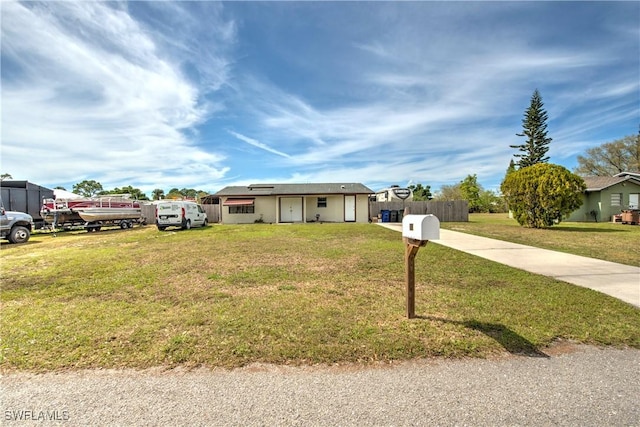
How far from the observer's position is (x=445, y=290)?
191 inches

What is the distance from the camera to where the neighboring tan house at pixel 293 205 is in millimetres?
24969

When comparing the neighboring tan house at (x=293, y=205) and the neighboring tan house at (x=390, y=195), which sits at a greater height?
the neighboring tan house at (x=390, y=195)

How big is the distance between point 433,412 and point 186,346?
2.32 meters

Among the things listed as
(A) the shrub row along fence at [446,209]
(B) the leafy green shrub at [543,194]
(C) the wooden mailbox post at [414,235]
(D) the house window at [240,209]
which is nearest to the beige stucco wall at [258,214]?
(D) the house window at [240,209]

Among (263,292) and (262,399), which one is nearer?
(262,399)

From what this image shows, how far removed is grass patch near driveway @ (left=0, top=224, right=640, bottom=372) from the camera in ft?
9.22

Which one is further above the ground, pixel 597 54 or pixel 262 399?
pixel 597 54

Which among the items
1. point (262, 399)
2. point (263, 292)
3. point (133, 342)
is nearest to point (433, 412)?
point (262, 399)

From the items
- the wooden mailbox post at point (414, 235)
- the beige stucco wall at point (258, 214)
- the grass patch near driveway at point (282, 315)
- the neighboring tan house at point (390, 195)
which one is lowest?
the grass patch near driveway at point (282, 315)

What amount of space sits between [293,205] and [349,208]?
194 inches

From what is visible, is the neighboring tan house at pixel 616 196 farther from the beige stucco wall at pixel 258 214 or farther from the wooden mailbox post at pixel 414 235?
the wooden mailbox post at pixel 414 235

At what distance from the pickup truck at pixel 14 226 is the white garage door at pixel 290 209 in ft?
52.5

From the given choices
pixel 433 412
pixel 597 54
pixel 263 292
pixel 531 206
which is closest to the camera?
pixel 433 412

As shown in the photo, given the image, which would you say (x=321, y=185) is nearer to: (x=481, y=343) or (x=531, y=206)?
(x=531, y=206)
